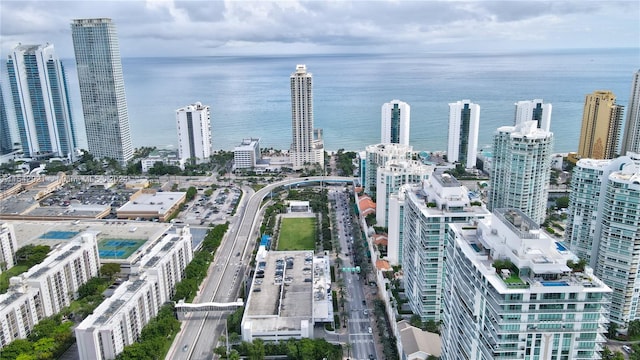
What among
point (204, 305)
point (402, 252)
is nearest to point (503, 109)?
point (402, 252)

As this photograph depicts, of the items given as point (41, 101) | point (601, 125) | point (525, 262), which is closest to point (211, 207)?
point (41, 101)

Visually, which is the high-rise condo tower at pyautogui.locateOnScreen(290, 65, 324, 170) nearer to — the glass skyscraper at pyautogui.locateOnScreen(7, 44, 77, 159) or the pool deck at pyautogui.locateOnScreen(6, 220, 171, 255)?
the pool deck at pyautogui.locateOnScreen(6, 220, 171, 255)

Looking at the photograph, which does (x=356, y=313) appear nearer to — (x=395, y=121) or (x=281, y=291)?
(x=281, y=291)

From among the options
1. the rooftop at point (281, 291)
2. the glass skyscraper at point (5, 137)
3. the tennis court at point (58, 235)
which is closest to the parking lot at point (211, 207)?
the tennis court at point (58, 235)

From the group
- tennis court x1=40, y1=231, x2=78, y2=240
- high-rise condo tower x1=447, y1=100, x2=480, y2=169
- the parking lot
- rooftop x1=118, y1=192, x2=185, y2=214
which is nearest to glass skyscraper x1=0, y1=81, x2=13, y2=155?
rooftop x1=118, y1=192, x2=185, y2=214

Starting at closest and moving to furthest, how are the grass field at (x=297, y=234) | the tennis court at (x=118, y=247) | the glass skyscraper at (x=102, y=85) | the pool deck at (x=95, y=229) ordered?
the tennis court at (x=118, y=247)
the pool deck at (x=95, y=229)
the grass field at (x=297, y=234)
the glass skyscraper at (x=102, y=85)

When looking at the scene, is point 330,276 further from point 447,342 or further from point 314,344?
point 447,342

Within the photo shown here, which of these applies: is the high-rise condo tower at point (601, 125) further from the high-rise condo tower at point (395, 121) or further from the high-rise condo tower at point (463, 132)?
the high-rise condo tower at point (395, 121)
